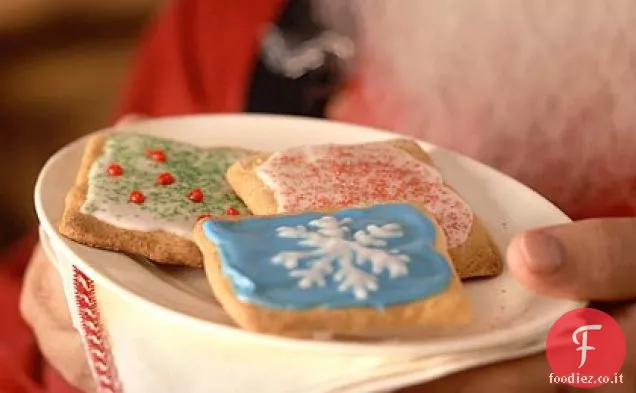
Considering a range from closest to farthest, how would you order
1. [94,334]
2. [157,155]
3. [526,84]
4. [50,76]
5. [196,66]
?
1. [94,334]
2. [157,155]
3. [526,84]
4. [196,66]
5. [50,76]

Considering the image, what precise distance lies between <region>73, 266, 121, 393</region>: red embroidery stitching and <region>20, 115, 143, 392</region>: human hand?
118mm

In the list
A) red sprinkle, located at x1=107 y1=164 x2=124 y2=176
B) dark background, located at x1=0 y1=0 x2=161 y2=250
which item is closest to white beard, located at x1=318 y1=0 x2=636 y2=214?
red sprinkle, located at x1=107 y1=164 x2=124 y2=176

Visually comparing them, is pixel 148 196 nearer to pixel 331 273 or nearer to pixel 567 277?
pixel 331 273

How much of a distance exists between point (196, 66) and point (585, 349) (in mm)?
781

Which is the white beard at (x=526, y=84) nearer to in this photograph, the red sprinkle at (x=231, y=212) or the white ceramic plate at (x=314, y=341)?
the white ceramic plate at (x=314, y=341)

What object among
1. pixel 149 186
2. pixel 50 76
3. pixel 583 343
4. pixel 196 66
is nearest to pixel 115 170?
→ pixel 149 186

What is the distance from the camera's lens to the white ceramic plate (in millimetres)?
503

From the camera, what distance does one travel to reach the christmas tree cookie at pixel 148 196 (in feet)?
1.95

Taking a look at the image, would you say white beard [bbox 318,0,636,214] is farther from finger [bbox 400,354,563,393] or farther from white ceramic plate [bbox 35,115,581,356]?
finger [bbox 400,354,563,393]

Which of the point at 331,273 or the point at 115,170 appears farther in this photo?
the point at 115,170

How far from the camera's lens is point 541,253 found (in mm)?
523

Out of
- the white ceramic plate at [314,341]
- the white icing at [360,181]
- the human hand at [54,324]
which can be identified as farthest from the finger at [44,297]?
the white icing at [360,181]

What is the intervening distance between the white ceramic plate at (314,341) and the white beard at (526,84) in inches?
4.2

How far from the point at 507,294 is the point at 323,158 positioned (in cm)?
19
